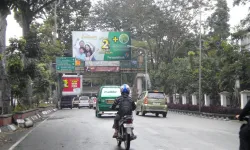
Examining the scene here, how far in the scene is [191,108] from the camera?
38344 millimetres

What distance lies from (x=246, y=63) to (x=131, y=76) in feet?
165

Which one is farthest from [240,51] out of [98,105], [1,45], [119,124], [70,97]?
[70,97]

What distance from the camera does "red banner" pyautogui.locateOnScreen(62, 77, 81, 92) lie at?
5150 centimetres

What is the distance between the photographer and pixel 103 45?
49.9 metres

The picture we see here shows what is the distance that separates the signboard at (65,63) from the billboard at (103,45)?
1.73 metres

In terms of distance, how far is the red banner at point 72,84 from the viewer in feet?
169

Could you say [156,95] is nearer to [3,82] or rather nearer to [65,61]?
[3,82]

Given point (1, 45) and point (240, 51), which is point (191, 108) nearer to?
point (240, 51)

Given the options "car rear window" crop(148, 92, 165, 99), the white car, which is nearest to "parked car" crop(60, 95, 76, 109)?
the white car

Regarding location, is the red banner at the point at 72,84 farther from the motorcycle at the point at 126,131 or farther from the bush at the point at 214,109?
the motorcycle at the point at 126,131

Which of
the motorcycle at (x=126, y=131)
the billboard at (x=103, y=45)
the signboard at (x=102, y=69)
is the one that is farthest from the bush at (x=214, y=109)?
the motorcycle at (x=126, y=131)

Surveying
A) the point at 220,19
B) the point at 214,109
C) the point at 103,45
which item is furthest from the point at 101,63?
the point at 214,109

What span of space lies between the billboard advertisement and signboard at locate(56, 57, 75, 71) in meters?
1.05

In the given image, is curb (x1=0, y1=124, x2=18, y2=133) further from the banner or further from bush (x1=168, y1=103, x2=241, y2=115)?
the banner
